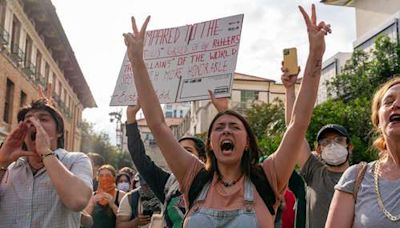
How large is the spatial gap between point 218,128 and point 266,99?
4257 cm

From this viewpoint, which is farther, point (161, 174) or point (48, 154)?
point (161, 174)

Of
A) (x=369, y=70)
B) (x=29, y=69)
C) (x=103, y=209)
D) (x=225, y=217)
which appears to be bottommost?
(x=103, y=209)

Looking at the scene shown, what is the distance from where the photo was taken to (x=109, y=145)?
57.6 m

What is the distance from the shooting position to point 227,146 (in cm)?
281

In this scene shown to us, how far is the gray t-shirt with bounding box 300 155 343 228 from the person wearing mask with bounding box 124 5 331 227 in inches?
61.8

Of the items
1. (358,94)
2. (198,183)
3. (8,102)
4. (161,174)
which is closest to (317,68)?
(198,183)

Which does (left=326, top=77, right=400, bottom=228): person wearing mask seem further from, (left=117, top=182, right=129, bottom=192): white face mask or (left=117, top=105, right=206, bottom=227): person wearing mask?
(left=117, top=182, right=129, bottom=192): white face mask

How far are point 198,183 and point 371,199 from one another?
2.95ft

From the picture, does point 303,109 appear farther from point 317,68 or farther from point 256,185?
point 256,185

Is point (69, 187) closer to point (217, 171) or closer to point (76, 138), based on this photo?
point (217, 171)

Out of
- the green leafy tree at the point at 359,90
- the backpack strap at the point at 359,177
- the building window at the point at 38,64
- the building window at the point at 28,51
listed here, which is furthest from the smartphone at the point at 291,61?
the building window at the point at 38,64

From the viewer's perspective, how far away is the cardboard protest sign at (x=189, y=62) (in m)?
4.54

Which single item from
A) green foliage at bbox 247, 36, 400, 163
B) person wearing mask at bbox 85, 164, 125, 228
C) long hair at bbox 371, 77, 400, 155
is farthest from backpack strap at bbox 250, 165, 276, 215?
green foliage at bbox 247, 36, 400, 163

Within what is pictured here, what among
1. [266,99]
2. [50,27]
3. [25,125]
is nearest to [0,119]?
[50,27]
